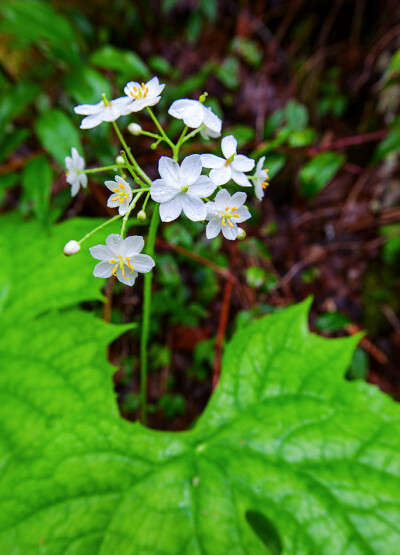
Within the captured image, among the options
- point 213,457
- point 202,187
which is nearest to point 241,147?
point 202,187

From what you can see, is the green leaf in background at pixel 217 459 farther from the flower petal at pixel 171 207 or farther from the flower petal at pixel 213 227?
the flower petal at pixel 171 207

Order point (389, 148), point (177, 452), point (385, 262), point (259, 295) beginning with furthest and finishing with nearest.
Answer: point (385, 262) < point (259, 295) < point (389, 148) < point (177, 452)

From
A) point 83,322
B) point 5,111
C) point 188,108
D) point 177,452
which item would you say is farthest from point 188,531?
point 5,111

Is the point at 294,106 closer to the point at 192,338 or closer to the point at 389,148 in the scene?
the point at 389,148

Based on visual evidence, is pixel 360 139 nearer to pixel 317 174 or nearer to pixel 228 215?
pixel 317 174

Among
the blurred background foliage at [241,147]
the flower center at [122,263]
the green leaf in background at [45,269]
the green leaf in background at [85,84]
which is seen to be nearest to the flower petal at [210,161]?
the flower center at [122,263]

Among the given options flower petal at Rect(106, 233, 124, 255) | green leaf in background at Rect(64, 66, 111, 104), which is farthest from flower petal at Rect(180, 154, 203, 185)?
green leaf in background at Rect(64, 66, 111, 104)
